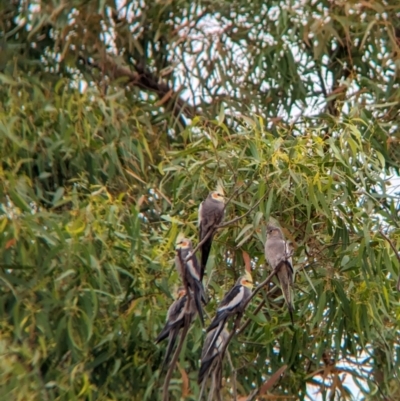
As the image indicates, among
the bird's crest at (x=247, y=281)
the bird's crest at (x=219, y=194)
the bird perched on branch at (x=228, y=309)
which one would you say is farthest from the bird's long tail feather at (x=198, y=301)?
the bird's crest at (x=219, y=194)

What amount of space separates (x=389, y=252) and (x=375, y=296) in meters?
0.23

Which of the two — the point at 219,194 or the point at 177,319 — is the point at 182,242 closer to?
the point at 219,194

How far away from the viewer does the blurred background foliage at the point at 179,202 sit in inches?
168

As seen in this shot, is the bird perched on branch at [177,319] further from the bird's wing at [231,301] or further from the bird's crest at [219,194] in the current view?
Result: the bird's crest at [219,194]

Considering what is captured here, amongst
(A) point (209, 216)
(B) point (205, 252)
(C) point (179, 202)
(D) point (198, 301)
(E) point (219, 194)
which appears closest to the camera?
(D) point (198, 301)

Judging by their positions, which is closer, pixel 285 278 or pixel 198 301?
pixel 198 301

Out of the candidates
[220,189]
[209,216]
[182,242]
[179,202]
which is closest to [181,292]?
[182,242]

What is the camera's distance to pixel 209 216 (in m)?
4.04

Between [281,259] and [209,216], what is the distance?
294mm

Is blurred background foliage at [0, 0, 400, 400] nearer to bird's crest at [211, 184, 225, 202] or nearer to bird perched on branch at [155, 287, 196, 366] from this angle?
bird's crest at [211, 184, 225, 202]

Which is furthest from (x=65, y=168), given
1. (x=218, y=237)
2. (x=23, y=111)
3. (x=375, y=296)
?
(x=375, y=296)

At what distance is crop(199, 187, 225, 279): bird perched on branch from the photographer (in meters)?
3.92

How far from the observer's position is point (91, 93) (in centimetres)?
548

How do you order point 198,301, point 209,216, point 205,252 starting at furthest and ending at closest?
point 209,216, point 205,252, point 198,301
